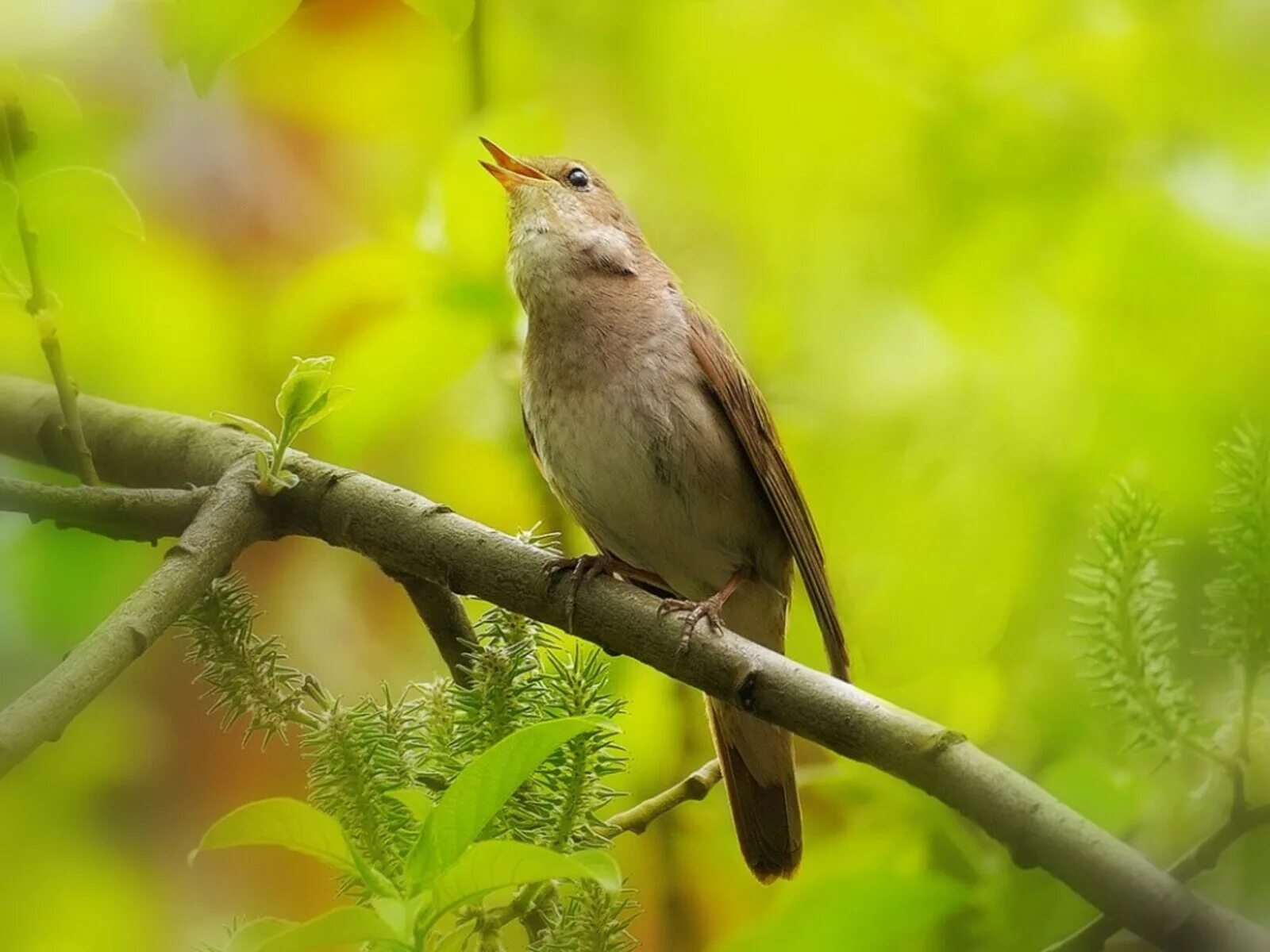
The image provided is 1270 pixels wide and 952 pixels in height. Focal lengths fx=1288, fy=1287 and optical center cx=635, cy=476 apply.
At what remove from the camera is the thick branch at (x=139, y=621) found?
47 centimetres

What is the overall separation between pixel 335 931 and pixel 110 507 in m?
0.27

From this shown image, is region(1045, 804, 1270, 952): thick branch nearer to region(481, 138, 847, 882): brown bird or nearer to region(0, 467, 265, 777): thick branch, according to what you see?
region(481, 138, 847, 882): brown bird

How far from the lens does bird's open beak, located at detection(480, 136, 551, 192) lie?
0.86m

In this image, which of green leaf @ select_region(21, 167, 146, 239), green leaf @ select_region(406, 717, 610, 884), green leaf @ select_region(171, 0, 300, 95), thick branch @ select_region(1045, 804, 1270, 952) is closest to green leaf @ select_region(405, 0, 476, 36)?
green leaf @ select_region(171, 0, 300, 95)

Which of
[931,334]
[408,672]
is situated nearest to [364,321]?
[408,672]

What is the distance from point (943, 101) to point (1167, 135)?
0.16 m

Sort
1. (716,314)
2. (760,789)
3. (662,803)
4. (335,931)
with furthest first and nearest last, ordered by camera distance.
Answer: (716,314)
(760,789)
(662,803)
(335,931)

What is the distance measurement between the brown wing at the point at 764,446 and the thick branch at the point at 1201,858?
0.23 metres

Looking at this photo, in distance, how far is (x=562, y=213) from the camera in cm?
92

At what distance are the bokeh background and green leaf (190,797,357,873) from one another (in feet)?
1.06

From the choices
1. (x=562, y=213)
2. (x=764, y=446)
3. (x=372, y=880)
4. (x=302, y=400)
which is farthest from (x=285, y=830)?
(x=562, y=213)

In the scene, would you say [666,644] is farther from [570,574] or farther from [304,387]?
[304,387]

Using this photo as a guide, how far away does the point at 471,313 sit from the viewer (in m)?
0.84

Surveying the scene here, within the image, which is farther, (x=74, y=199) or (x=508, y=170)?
(x=508, y=170)
